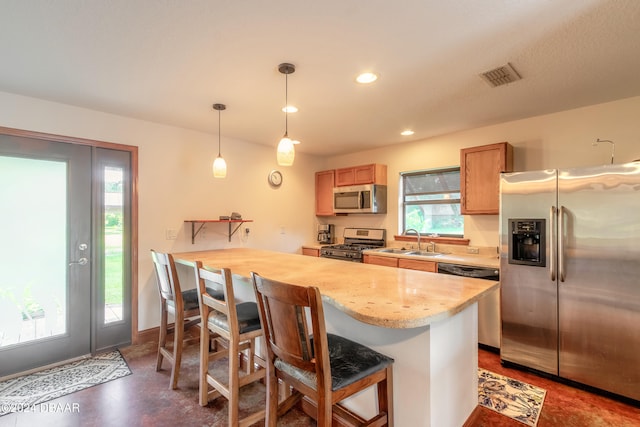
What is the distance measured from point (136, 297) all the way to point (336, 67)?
3.01m

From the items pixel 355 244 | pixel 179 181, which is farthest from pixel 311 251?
pixel 179 181

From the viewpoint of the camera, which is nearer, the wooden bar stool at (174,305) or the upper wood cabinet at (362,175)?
the wooden bar stool at (174,305)

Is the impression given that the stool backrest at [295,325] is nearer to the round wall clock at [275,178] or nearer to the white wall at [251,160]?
the white wall at [251,160]

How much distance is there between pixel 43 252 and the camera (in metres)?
2.75

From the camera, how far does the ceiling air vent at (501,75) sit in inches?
85.7

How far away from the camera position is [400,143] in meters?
4.38

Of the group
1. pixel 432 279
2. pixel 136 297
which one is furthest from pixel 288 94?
pixel 136 297

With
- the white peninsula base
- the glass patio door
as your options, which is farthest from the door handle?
the glass patio door

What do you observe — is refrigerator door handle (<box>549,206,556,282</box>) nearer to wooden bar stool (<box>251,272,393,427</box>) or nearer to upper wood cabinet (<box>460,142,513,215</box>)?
upper wood cabinet (<box>460,142,513,215</box>)

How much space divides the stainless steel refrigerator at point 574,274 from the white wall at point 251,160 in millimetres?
867

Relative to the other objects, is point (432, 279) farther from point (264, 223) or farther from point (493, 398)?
point (264, 223)

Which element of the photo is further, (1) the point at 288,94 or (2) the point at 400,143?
(2) the point at 400,143

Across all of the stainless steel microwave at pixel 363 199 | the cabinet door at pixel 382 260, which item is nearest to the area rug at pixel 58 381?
the cabinet door at pixel 382 260

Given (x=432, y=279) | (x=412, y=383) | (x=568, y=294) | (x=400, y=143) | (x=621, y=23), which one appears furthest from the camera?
(x=400, y=143)
